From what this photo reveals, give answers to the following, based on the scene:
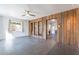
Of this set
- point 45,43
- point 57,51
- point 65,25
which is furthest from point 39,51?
point 65,25

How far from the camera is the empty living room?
2.04 meters

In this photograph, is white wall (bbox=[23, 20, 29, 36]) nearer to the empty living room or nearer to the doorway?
the empty living room

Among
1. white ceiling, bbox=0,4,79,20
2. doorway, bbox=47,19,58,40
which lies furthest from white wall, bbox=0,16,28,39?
doorway, bbox=47,19,58,40

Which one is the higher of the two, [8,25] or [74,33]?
[8,25]

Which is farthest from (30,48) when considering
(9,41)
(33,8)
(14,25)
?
(33,8)

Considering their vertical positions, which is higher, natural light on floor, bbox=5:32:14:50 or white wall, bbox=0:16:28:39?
white wall, bbox=0:16:28:39

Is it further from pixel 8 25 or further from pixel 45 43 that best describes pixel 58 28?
pixel 8 25

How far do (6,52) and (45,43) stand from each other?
0.75 metres

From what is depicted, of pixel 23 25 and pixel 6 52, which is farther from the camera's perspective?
pixel 23 25

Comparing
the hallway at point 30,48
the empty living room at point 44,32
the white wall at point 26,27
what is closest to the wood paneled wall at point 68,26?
the empty living room at point 44,32

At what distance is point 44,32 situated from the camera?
2232 mm

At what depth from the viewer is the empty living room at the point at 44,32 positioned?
6.70 feet

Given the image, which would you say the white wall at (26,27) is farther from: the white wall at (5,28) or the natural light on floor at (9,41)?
the natural light on floor at (9,41)
